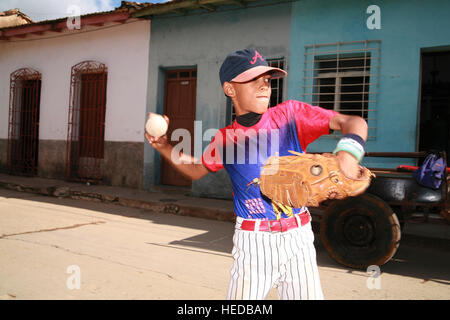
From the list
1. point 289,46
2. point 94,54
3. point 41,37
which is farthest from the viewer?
point 41,37

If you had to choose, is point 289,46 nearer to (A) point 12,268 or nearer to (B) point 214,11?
(B) point 214,11

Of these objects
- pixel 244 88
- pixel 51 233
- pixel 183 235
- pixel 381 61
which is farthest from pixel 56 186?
pixel 244 88

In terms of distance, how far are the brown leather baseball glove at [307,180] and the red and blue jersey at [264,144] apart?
0.14 metres

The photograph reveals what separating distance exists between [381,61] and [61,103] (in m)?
9.55

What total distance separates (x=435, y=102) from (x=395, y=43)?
1.60m

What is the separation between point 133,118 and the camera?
1095cm

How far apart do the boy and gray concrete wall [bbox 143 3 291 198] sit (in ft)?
23.2

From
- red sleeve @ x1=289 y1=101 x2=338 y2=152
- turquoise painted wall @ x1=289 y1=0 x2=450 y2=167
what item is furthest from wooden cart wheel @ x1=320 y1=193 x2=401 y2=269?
turquoise painted wall @ x1=289 y1=0 x2=450 y2=167

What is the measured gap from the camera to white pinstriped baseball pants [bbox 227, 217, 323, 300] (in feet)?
6.19

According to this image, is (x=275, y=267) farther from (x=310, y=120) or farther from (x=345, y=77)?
(x=345, y=77)

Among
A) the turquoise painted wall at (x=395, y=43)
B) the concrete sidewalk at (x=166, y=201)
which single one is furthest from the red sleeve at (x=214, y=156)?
the turquoise painted wall at (x=395, y=43)

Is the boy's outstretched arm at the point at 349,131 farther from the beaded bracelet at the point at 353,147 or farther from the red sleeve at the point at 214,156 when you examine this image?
the red sleeve at the point at 214,156

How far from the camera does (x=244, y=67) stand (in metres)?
1.90

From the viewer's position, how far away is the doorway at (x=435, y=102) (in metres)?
7.85
